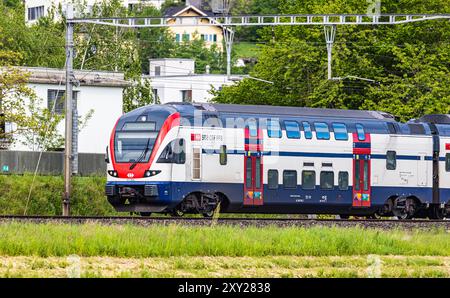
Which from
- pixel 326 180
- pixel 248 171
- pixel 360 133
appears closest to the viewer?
pixel 248 171

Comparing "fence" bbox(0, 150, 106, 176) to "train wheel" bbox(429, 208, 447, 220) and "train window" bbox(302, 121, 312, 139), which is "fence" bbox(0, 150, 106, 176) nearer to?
"train wheel" bbox(429, 208, 447, 220)

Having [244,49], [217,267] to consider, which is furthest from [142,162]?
[244,49]

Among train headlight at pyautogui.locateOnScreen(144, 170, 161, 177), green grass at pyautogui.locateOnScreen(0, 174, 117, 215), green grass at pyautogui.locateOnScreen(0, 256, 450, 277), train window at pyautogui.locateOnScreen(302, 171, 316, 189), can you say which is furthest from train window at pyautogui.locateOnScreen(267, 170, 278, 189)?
green grass at pyautogui.locateOnScreen(0, 256, 450, 277)

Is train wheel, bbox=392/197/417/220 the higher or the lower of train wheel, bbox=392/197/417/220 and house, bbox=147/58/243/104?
the lower

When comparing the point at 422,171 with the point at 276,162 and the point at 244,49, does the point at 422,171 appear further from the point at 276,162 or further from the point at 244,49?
the point at 244,49

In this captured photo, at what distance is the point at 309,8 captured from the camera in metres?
77.9

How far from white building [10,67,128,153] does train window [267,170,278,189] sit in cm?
2982

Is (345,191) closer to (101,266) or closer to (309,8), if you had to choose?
(101,266)

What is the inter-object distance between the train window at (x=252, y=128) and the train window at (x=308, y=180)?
8.04ft

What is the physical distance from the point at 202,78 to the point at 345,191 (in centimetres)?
5797

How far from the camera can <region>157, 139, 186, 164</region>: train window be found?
1511 inches

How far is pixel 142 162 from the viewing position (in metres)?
38.5

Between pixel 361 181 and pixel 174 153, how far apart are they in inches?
290
